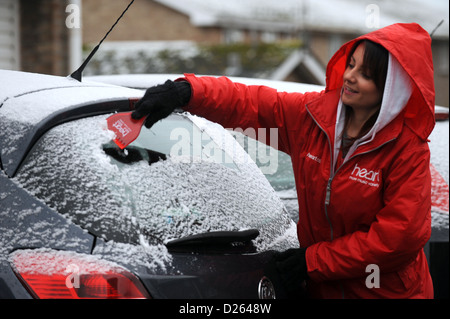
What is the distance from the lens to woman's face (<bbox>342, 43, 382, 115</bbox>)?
2.44 m

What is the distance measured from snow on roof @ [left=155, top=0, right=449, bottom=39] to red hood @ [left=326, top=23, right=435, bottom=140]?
25.5 metres

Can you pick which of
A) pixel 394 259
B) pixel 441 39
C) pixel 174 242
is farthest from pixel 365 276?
pixel 441 39

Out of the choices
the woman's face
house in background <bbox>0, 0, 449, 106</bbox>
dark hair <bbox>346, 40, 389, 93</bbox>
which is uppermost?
dark hair <bbox>346, 40, 389, 93</bbox>

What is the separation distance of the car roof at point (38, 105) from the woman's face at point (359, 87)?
815 millimetres

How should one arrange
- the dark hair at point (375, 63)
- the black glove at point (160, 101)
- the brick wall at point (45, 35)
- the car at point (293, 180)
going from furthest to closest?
the brick wall at point (45, 35) < the car at point (293, 180) < the dark hair at point (375, 63) < the black glove at point (160, 101)

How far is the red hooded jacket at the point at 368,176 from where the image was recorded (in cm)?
231

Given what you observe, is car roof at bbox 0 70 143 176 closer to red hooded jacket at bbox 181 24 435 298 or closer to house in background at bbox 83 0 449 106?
red hooded jacket at bbox 181 24 435 298

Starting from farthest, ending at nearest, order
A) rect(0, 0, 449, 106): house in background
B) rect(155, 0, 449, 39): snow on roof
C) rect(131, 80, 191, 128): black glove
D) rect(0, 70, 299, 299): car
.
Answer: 1. rect(155, 0, 449, 39): snow on roof
2. rect(0, 0, 449, 106): house in background
3. rect(131, 80, 191, 128): black glove
4. rect(0, 70, 299, 299): car

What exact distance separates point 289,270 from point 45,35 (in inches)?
302

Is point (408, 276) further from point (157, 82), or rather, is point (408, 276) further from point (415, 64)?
point (157, 82)

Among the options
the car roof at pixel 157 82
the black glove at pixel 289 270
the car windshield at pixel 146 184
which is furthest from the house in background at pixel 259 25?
the black glove at pixel 289 270

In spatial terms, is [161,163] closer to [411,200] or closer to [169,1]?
[411,200]

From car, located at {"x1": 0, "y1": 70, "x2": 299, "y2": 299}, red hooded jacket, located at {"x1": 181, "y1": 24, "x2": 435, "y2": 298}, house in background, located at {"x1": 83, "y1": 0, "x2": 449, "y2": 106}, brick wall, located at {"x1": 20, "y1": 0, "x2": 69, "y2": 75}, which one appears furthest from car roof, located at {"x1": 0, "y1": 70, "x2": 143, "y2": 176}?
house in background, located at {"x1": 83, "y1": 0, "x2": 449, "y2": 106}

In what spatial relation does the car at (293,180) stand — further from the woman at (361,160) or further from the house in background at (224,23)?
the house in background at (224,23)
